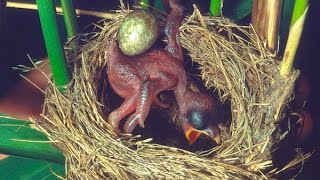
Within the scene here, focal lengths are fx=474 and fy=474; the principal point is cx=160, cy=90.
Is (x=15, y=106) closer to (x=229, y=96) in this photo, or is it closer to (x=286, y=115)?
(x=229, y=96)

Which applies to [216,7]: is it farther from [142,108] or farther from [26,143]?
[26,143]

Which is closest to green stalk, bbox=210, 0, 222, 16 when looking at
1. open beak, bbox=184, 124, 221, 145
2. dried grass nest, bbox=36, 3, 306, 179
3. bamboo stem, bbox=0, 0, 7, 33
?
dried grass nest, bbox=36, 3, 306, 179

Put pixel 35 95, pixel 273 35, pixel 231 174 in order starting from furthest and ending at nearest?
pixel 35 95, pixel 273 35, pixel 231 174

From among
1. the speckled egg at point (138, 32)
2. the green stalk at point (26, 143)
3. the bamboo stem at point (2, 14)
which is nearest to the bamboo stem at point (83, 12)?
the bamboo stem at point (2, 14)

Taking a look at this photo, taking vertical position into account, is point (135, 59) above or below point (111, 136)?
above

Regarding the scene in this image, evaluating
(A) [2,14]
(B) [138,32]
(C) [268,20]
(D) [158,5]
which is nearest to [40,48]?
(A) [2,14]

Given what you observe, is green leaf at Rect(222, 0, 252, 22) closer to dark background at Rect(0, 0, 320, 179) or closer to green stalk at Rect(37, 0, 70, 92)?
dark background at Rect(0, 0, 320, 179)

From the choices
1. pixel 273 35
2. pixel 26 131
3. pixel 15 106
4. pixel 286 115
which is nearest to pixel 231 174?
pixel 286 115
